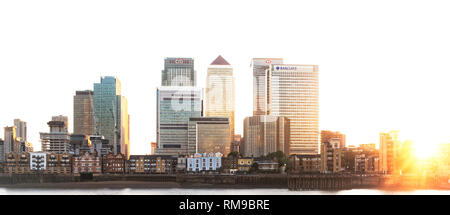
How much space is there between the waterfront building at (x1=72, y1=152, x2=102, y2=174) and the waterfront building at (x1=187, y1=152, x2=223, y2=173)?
2839cm

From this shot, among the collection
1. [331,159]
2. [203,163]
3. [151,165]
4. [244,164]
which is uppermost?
[331,159]

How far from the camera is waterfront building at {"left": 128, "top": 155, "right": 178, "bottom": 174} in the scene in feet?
627

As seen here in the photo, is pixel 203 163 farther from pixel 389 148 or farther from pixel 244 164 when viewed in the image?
pixel 389 148

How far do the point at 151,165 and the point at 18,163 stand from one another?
4085cm

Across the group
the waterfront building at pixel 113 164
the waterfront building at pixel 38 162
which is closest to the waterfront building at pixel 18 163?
the waterfront building at pixel 38 162

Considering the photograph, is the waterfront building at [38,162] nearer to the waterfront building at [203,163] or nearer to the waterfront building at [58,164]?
the waterfront building at [58,164]

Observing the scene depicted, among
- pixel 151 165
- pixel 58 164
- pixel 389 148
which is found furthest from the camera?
pixel 151 165

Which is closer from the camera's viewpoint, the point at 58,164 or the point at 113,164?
the point at 58,164

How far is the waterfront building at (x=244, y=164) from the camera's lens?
633 ft

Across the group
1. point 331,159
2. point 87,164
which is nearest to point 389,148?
point 331,159

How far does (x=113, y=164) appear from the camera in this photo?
191625mm

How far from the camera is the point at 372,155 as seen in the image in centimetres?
19375
